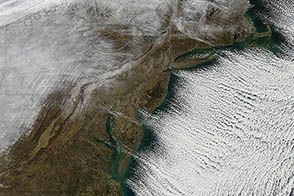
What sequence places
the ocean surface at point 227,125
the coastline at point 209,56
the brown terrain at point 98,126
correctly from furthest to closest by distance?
the coastline at point 209,56 → the brown terrain at point 98,126 → the ocean surface at point 227,125

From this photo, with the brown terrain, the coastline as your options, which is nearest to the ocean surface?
the coastline

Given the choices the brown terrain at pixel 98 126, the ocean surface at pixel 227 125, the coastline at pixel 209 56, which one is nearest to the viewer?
the ocean surface at pixel 227 125

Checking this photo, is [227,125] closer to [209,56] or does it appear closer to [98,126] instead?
[209,56]

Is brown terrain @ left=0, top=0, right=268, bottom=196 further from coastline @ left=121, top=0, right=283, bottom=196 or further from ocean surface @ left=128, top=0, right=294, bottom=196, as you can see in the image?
ocean surface @ left=128, top=0, right=294, bottom=196

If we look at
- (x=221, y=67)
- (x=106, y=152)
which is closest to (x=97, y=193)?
(x=106, y=152)

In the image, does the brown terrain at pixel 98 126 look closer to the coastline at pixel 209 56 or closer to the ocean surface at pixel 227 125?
the coastline at pixel 209 56

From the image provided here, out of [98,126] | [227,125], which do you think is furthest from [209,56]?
[98,126]

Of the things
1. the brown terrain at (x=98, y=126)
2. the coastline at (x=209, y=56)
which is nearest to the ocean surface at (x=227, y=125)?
the coastline at (x=209, y=56)
